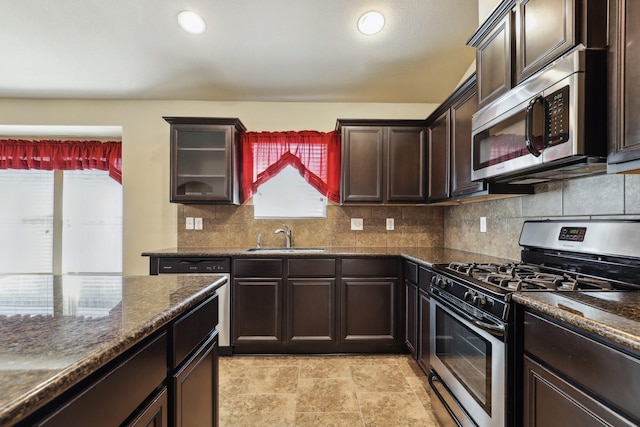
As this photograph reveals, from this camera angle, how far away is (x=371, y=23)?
8.23ft

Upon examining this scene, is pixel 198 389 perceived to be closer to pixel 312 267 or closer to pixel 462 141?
pixel 312 267

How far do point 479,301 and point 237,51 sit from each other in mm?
2718

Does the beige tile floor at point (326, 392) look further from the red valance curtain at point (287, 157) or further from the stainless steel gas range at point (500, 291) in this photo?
the red valance curtain at point (287, 157)

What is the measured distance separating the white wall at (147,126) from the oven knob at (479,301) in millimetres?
2445

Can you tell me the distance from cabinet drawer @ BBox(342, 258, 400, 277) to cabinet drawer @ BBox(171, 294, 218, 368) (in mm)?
1510

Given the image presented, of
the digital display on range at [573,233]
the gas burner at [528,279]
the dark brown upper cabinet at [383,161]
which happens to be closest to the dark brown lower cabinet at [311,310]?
the dark brown upper cabinet at [383,161]

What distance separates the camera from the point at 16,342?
0.71 m

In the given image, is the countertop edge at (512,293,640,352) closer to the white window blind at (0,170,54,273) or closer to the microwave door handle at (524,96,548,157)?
the microwave door handle at (524,96,548,157)

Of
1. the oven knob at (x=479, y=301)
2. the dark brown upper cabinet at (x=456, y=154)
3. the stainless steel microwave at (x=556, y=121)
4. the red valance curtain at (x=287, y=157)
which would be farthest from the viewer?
the red valance curtain at (x=287, y=157)

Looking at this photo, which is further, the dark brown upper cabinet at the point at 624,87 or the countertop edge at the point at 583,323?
the dark brown upper cabinet at the point at 624,87

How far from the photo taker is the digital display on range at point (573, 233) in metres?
1.55

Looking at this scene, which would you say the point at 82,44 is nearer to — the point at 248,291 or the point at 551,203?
the point at 248,291

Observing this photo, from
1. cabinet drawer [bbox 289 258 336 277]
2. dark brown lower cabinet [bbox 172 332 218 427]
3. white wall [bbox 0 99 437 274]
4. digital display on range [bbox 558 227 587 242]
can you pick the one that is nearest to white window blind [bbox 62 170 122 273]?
white wall [bbox 0 99 437 274]

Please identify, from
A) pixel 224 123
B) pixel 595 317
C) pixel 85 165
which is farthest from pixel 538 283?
pixel 85 165
